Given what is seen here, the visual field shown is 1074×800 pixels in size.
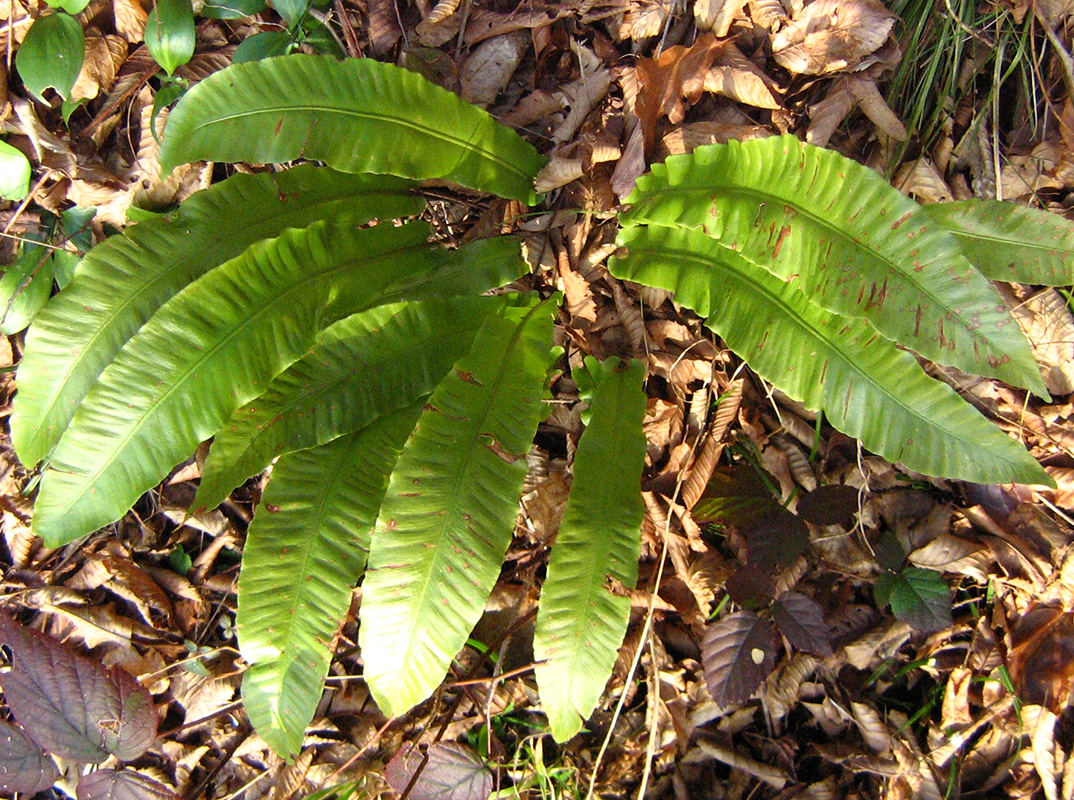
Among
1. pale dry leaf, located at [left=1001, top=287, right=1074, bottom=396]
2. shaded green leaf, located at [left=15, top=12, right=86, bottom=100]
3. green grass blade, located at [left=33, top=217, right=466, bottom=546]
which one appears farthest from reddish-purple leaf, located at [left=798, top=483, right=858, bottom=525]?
shaded green leaf, located at [left=15, top=12, right=86, bottom=100]

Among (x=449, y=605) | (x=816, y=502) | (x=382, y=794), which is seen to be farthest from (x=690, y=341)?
(x=382, y=794)

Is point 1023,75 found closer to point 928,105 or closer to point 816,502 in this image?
point 928,105

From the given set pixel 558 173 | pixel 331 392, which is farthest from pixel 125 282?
pixel 558 173

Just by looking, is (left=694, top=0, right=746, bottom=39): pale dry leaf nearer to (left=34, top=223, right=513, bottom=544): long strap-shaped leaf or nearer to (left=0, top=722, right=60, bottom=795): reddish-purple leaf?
(left=34, top=223, right=513, bottom=544): long strap-shaped leaf

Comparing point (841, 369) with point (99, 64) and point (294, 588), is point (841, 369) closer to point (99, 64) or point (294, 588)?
point (294, 588)

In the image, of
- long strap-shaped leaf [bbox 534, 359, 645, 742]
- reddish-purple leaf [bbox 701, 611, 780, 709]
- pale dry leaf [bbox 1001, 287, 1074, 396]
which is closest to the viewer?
long strap-shaped leaf [bbox 534, 359, 645, 742]

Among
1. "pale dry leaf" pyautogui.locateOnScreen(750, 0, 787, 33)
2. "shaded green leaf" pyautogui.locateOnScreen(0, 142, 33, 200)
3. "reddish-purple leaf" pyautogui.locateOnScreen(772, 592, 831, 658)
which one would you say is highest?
"pale dry leaf" pyautogui.locateOnScreen(750, 0, 787, 33)

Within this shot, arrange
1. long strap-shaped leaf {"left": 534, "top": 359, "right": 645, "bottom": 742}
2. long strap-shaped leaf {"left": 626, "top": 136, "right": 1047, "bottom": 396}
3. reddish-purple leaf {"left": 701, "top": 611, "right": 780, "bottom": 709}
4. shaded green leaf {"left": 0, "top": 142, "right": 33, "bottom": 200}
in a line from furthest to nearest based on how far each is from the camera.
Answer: shaded green leaf {"left": 0, "top": 142, "right": 33, "bottom": 200} → reddish-purple leaf {"left": 701, "top": 611, "right": 780, "bottom": 709} → long strap-shaped leaf {"left": 534, "top": 359, "right": 645, "bottom": 742} → long strap-shaped leaf {"left": 626, "top": 136, "right": 1047, "bottom": 396}
